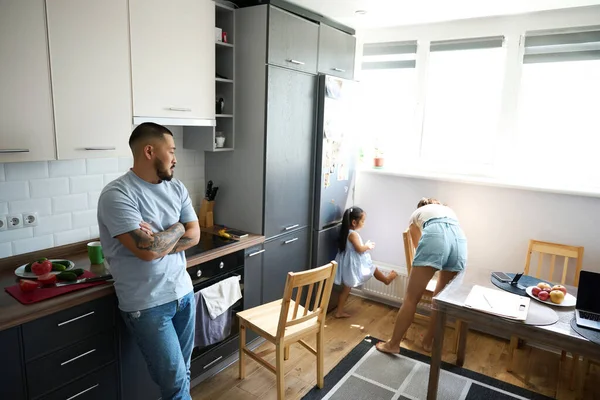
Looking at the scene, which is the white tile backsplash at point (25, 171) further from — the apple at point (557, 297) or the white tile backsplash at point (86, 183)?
the apple at point (557, 297)

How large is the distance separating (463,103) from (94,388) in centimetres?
315

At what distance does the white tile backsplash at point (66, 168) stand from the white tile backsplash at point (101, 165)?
0.04 meters

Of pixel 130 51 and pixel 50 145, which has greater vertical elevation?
pixel 130 51

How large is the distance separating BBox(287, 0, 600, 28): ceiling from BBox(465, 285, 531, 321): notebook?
1860 millimetres

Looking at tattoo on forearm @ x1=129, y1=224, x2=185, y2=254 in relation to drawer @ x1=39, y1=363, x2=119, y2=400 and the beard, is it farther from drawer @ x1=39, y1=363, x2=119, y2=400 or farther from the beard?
drawer @ x1=39, y1=363, x2=119, y2=400

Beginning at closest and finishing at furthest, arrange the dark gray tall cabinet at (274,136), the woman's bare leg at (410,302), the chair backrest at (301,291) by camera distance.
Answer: the chair backrest at (301,291)
the dark gray tall cabinet at (274,136)
the woman's bare leg at (410,302)

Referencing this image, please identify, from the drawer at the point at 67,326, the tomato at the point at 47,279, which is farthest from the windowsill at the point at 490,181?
the tomato at the point at 47,279

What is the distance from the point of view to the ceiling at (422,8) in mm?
2756

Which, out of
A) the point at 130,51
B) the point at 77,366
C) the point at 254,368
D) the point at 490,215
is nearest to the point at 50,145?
the point at 130,51

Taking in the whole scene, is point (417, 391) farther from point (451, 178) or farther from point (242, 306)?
point (451, 178)

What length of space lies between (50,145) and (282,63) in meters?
1.48

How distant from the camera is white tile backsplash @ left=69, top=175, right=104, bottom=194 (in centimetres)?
234

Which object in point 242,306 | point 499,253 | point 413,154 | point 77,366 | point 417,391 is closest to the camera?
point 77,366

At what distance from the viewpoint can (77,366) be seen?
6.08 feet
